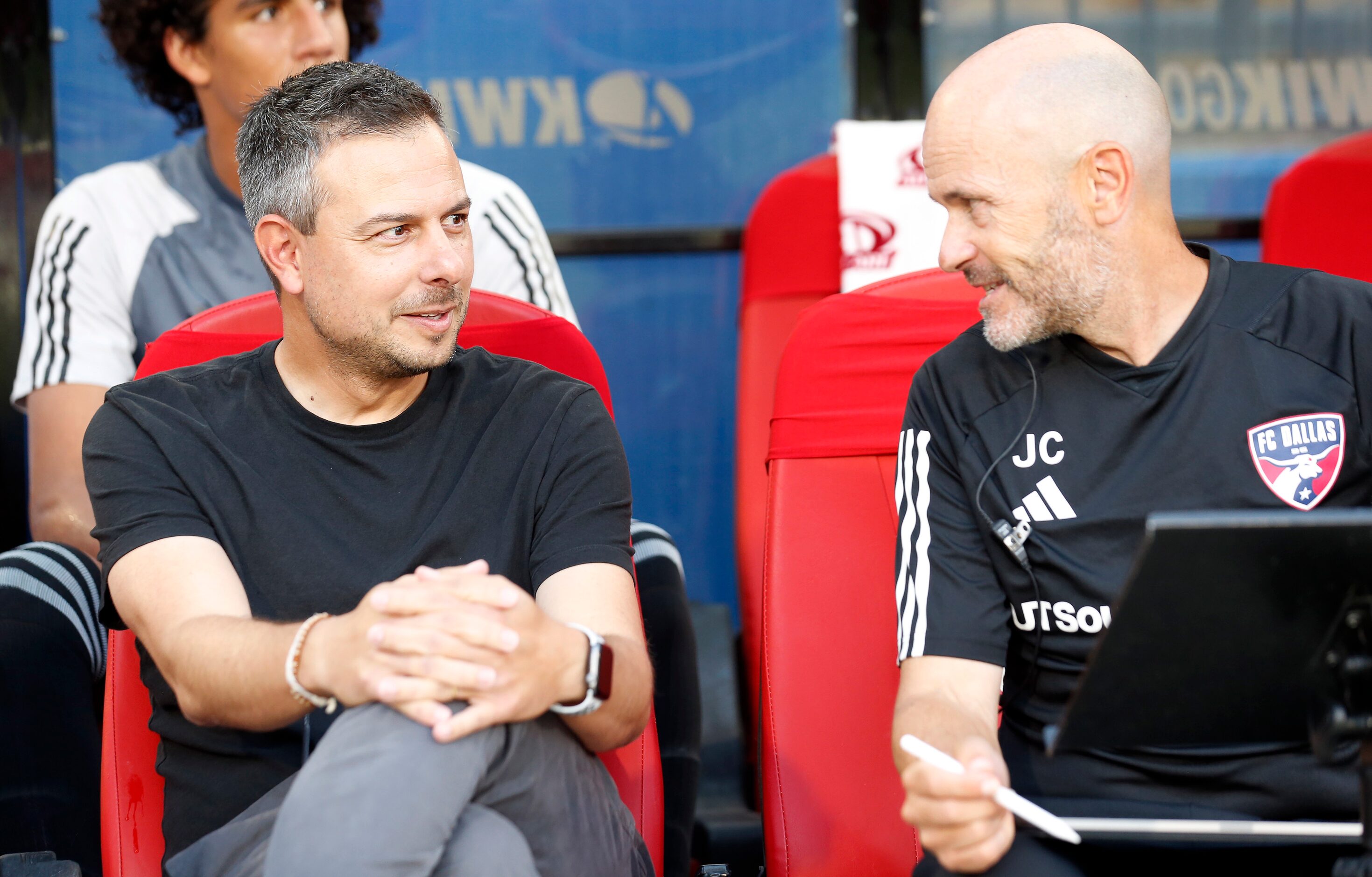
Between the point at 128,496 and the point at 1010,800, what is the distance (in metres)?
0.98

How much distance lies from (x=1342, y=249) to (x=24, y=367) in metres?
2.29

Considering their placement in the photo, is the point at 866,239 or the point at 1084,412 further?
the point at 866,239

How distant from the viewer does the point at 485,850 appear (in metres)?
1.14

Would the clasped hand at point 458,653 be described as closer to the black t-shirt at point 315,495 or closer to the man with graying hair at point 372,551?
the man with graying hair at point 372,551

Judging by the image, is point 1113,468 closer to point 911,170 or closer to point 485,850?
point 485,850

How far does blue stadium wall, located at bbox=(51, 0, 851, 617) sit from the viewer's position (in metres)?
2.83

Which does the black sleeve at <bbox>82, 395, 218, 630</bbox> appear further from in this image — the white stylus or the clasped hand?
the white stylus

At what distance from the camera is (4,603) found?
5.21 feet

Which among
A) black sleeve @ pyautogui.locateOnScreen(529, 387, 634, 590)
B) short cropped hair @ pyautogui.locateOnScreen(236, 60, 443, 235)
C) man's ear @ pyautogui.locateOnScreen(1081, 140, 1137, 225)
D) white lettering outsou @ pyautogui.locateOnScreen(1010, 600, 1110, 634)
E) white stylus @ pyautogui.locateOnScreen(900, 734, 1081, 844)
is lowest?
white lettering outsou @ pyautogui.locateOnScreen(1010, 600, 1110, 634)

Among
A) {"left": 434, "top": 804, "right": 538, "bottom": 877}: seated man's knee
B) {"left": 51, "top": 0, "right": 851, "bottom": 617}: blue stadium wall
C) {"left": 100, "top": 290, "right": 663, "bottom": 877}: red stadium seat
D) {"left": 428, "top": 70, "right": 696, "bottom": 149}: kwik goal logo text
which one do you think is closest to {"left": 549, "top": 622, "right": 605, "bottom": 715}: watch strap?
{"left": 434, "top": 804, "right": 538, "bottom": 877}: seated man's knee

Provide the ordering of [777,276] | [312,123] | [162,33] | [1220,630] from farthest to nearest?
[162,33]
[777,276]
[312,123]
[1220,630]

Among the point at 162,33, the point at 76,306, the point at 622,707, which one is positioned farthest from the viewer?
the point at 162,33

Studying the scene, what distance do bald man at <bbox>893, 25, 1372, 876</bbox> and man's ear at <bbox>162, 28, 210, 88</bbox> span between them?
1567 mm

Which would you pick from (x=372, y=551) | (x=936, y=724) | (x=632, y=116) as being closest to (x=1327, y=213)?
(x=632, y=116)
